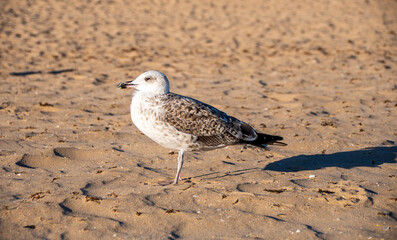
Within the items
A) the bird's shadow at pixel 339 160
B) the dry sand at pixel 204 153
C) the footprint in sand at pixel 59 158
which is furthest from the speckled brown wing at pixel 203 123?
the footprint in sand at pixel 59 158

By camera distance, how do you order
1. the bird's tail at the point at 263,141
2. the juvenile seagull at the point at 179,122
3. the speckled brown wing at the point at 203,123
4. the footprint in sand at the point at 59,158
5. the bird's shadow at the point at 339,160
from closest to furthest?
the juvenile seagull at the point at 179,122 → the speckled brown wing at the point at 203,123 → the bird's tail at the point at 263,141 → the footprint in sand at the point at 59,158 → the bird's shadow at the point at 339,160

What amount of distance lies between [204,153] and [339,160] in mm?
1885

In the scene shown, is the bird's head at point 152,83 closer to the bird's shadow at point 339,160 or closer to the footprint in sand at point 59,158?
the footprint in sand at point 59,158

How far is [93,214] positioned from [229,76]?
26.1ft

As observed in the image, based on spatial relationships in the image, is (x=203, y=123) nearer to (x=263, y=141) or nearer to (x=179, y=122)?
(x=179, y=122)

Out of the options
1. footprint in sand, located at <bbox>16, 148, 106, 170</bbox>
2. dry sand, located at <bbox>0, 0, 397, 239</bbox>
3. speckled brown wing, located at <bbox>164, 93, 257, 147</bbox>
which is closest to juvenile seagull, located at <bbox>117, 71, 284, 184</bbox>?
speckled brown wing, located at <bbox>164, 93, 257, 147</bbox>

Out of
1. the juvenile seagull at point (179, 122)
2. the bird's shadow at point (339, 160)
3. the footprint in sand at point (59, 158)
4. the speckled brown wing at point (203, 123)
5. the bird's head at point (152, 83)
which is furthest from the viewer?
the bird's shadow at point (339, 160)

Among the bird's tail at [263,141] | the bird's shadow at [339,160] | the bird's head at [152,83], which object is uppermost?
the bird's head at [152,83]

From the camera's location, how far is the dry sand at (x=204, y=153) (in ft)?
14.4

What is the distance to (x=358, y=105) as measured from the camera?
9188 mm

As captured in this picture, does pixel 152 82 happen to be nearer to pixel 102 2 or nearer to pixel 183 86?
pixel 183 86

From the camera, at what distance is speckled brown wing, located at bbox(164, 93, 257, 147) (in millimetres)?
5340

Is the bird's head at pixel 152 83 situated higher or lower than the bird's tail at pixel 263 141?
higher

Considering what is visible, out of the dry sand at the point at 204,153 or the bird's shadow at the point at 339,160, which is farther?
the bird's shadow at the point at 339,160
